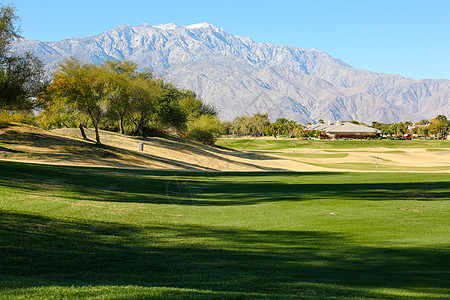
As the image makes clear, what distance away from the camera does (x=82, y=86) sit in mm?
41750

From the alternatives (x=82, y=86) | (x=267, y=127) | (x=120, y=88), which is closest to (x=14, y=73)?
(x=82, y=86)

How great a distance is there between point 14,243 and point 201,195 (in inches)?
540

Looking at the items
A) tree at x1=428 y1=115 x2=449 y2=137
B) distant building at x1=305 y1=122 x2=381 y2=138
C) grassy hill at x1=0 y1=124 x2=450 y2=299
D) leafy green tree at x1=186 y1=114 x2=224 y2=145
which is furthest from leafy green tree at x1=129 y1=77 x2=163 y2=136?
tree at x1=428 y1=115 x2=449 y2=137

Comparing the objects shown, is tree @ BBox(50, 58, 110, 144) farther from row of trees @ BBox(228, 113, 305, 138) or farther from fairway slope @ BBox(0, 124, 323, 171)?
row of trees @ BBox(228, 113, 305, 138)

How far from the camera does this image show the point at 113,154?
42.3 meters

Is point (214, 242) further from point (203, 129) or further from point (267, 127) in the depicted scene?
point (267, 127)

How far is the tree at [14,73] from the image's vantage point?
32906 mm

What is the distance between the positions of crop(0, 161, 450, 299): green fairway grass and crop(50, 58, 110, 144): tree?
23940mm

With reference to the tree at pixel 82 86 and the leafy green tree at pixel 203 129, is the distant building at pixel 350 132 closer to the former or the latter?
the leafy green tree at pixel 203 129

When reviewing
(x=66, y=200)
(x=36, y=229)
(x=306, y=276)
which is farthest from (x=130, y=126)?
(x=306, y=276)

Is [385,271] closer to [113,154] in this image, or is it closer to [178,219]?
[178,219]

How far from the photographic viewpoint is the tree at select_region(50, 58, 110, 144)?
4069cm

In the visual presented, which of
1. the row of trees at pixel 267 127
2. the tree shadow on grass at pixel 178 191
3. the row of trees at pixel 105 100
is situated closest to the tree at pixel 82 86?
the row of trees at pixel 105 100

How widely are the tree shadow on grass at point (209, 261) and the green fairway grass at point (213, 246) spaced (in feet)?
0.08
